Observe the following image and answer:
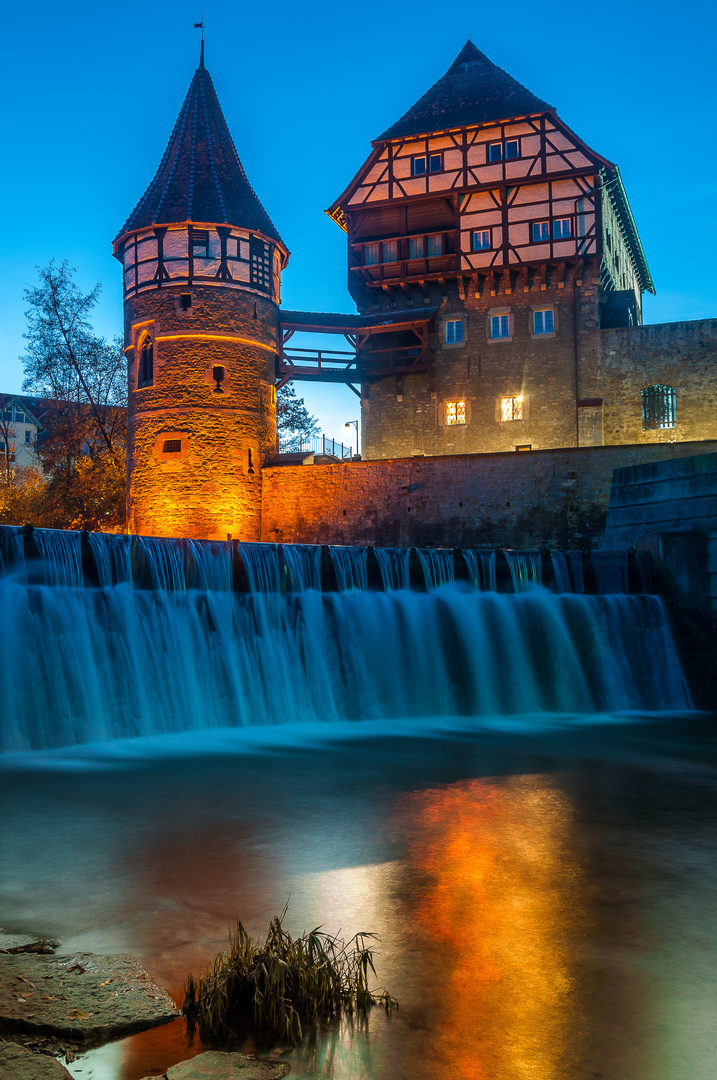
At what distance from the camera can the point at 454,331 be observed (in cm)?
3122

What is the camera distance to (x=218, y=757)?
10.6m

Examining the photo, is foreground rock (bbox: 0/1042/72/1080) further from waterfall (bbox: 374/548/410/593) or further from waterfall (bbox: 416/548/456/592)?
waterfall (bbox: 416/548/456/592)

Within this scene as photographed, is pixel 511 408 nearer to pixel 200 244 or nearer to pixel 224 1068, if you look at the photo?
pixel 200 244

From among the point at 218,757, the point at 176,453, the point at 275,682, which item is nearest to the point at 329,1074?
the point at 218,757

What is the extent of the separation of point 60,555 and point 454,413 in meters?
20.1

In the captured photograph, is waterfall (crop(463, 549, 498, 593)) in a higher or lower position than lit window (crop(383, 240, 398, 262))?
lower

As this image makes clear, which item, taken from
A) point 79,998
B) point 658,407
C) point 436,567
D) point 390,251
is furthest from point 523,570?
point 390,251

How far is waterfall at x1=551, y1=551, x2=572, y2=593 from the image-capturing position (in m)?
18.0

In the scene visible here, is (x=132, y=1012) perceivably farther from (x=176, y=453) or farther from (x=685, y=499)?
(x=176, y=453)

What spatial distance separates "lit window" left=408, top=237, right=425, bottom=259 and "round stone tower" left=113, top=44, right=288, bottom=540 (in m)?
5.00

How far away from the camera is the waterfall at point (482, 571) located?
17688mm

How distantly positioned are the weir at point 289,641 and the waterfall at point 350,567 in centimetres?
4

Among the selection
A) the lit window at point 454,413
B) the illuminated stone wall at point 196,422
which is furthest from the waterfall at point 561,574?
the lit window at point 454,413

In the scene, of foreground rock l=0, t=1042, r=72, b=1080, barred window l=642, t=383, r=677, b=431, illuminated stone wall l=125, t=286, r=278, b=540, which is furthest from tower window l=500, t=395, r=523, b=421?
foreground rock l=0, t=1042, r=72, b=1080
